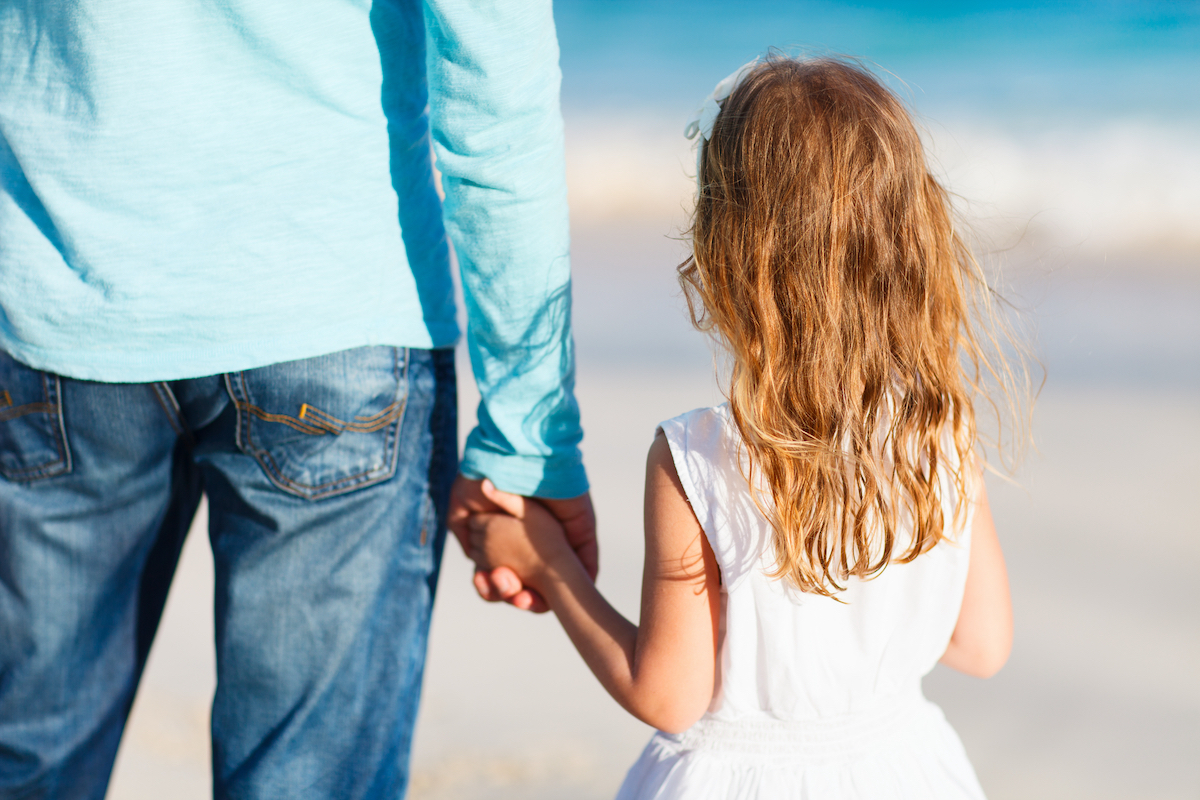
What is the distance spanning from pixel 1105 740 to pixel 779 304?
1.80m

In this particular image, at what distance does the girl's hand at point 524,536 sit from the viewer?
1479mm

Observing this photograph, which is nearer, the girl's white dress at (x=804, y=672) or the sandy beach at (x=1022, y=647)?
the girl's white dress at (x=804, y=672)

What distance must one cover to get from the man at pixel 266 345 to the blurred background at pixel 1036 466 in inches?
14.5

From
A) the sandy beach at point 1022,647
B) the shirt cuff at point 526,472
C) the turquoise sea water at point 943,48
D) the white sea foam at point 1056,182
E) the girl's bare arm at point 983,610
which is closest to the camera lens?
the girl's bare arm at point 983,610

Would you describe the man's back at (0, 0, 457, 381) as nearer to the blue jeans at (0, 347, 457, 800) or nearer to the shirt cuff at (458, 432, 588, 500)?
the blue jeans at (0, 347, 457, 800)

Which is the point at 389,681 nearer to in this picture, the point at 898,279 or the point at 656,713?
the point at 656,713

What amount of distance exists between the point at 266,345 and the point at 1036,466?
3.12 m

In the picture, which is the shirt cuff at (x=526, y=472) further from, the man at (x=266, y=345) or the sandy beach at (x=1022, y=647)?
the sandy beach at (x=1022, y=647)

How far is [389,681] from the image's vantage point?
1.39 meters

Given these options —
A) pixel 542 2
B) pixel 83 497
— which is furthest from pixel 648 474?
pixel 83 497

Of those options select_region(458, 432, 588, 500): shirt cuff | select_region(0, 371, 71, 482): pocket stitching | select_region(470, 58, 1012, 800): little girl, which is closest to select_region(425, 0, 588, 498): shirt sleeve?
select_region(458, 432, 588, 500): shirt cuff

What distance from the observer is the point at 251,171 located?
1189 millimetres

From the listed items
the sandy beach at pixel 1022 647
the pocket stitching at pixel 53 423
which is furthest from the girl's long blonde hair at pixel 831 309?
the sandy beach at pixel 1022 647

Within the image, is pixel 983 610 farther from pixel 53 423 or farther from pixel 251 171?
pixel 53 423
